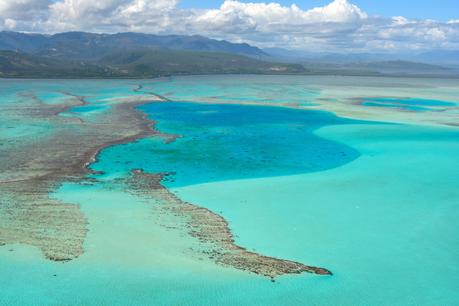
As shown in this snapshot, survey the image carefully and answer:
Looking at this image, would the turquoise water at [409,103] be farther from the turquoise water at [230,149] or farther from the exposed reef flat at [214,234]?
the exposed reef flat at [214,234]

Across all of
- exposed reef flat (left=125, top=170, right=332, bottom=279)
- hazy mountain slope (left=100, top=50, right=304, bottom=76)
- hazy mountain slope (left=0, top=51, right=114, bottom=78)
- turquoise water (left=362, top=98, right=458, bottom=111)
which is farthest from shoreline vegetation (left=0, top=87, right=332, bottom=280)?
hazy mountain slope (left=100, top=50, right=304, bottom=76)

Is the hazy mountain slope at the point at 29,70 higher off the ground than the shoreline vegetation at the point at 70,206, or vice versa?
the hazy mountain slope at the point at 29,70

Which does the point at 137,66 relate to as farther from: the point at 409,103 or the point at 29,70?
the point at 409,103

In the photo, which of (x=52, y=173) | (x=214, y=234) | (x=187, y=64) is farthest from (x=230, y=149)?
(x=187, y=64)

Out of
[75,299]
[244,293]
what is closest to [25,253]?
[75,299]

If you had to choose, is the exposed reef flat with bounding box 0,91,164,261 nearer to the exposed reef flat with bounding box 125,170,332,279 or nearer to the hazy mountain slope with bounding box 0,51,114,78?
the exposed reef flat with bounding box 125,170,332,279

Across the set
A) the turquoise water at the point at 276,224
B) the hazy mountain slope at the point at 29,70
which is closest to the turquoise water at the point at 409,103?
the turquoise water at the point at 276,224
